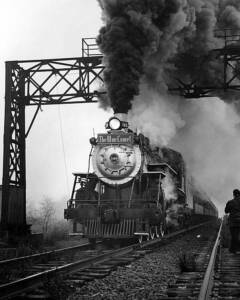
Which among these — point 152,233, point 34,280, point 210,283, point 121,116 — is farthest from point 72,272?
point 121,116

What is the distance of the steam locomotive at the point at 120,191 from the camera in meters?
12.4

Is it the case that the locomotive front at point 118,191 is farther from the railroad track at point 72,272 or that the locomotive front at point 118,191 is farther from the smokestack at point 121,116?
the railroad track at point 72,272

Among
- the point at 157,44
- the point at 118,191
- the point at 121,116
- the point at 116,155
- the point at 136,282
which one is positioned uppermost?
the point at 157,44

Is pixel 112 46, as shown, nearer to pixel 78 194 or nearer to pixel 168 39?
pixel 168 39

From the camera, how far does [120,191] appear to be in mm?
13438

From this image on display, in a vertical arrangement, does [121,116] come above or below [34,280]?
above

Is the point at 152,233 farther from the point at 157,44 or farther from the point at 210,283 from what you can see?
the point at 210,283

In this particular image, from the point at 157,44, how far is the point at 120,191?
513cm

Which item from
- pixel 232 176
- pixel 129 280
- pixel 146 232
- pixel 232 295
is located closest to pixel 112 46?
pixel 146 232

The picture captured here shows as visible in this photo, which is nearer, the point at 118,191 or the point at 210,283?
the point at 210,283

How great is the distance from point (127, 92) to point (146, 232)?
4157mm

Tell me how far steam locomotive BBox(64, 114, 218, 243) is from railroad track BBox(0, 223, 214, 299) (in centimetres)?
132

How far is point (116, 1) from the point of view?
1521 centimetres

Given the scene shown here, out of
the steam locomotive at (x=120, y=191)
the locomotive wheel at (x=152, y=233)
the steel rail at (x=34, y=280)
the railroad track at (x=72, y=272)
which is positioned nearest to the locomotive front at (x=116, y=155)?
the steam locomotive at (x=120, y=191)
